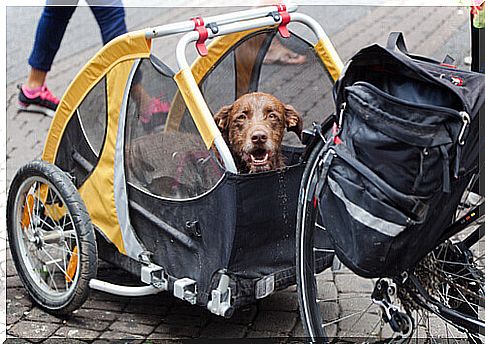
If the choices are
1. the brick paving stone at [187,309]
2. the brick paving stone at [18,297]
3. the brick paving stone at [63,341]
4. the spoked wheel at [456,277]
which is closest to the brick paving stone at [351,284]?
the brick paving stone at [187,309]

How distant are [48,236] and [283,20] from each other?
150 cm

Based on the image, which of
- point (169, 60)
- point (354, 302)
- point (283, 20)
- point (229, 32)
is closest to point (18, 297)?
point (354, 302)

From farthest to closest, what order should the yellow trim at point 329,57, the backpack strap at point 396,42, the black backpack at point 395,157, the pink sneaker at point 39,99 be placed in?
1. the pink sneaker at point 39,99
2. the yellow trim at point 329,57
3. the backpack strap at point 396,42
4. the black backpack at point 395,157

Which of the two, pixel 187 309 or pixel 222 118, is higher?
pixel 222 118

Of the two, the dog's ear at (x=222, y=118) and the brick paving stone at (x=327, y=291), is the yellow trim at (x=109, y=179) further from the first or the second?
the brick paving stone at (x=327, y=291)

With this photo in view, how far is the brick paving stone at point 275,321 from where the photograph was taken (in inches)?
160

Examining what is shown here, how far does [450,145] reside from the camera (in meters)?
2.71

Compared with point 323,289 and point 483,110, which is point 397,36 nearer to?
point 483,110

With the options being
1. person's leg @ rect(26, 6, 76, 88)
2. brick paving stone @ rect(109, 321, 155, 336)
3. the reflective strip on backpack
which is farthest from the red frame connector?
person's leg @ rect(26, 6, 76, 88)

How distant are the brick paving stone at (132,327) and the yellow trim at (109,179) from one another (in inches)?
13.1

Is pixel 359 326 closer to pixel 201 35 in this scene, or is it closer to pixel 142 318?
pixel 142 318

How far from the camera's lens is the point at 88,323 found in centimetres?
416

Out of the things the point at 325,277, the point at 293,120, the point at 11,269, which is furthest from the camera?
the point at 11,269

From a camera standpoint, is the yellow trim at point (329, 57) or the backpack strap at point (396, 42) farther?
the yellow trim at point (329, 57)
